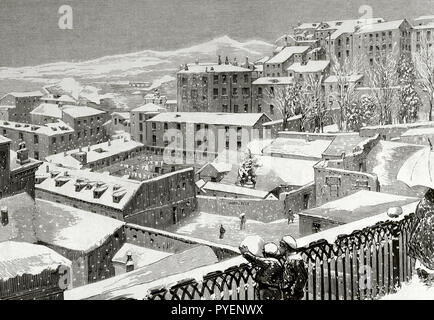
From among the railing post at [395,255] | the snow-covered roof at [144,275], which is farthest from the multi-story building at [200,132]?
the railing post at [395,255]

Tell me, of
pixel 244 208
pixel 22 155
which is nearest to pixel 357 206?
pixel 244 208

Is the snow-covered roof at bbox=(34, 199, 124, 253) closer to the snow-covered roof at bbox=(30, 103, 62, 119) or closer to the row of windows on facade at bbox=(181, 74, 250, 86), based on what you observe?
the snow-covered roof at bbox=(30, 103, 62, 119)

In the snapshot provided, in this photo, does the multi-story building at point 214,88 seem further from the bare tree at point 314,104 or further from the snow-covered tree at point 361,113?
the snow-covered tree at point 361,113

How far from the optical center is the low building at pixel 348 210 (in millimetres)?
4969

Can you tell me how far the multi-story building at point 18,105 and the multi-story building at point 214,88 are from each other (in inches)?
45.4

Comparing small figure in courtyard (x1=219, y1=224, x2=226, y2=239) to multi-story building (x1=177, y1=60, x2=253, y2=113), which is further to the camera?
multi-story building (x1=177, y1=60, x2=253, y2=113)

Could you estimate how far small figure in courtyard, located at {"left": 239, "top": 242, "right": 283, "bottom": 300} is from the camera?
3346 mm

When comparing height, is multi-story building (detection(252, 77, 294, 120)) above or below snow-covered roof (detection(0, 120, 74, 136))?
above

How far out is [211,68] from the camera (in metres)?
5.20

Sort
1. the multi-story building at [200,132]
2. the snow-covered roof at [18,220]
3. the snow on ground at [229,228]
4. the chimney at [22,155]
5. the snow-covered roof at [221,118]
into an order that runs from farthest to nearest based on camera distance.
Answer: the snow-covered roof at [221,118] < the multi-story building at [200,132] < the snow on ground at [229,228] < the chimney at [22,155] < the snow-covered roof at [18,220]

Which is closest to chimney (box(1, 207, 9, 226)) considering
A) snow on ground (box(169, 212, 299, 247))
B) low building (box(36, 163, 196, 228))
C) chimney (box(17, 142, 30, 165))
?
low building (box(36, 163, 196, 228))

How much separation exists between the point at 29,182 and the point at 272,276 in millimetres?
2069

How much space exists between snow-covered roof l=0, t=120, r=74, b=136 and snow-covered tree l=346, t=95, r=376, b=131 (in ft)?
7.75
